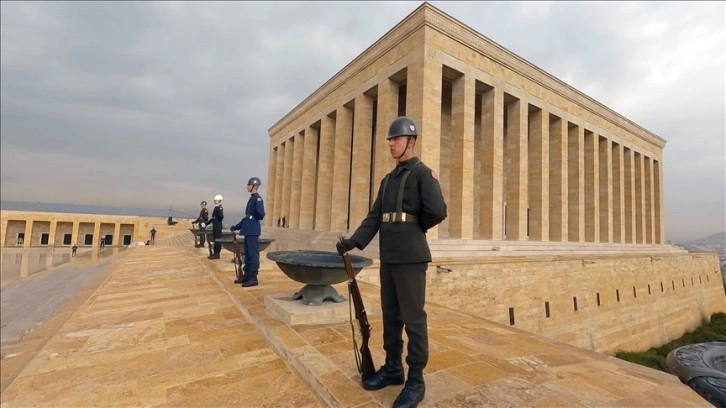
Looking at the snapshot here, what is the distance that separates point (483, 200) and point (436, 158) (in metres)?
4.10

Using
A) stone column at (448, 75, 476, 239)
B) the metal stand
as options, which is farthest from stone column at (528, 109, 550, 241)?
the metal stand

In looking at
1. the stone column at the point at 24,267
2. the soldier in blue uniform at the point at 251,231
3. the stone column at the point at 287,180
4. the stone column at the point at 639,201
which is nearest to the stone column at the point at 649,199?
the stone column at the point at 639,201

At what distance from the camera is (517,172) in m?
16.8

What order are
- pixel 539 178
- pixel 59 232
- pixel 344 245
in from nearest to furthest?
pixel 344 245 < pixel 539 178 < pixel 59 232

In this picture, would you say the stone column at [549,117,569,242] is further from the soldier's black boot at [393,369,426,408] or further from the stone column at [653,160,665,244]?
the soldier's black boot at [393,369,426,408]

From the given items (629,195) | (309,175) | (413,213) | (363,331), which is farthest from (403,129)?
(629,195)

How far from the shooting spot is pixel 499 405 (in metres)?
2.07

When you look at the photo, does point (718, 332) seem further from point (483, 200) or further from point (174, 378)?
point (174, 378)

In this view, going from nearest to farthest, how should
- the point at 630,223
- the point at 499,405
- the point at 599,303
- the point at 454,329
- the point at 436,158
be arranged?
the point at 499,405 < the point at 454,329 < the point at 436,158 < the point at 599,303 < the point at 630,223

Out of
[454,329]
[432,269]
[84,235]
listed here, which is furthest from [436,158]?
[84,235]

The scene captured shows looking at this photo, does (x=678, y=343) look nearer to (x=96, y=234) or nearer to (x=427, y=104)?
(x=427, y=104)

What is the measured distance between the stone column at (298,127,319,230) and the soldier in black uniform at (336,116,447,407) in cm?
2130

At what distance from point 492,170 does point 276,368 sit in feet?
48.9

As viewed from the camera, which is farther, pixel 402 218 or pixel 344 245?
pixel 344 245
